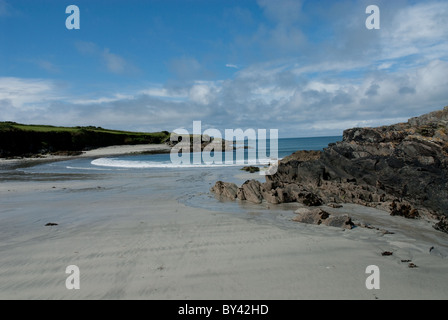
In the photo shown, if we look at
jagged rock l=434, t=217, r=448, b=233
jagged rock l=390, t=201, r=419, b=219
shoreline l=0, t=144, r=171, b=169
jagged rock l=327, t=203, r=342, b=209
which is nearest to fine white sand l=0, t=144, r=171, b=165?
shoreline l=0, t=144, r=171, b=169

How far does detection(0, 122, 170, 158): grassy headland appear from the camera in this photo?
207ft

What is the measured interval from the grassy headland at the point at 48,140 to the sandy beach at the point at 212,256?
2400 inches

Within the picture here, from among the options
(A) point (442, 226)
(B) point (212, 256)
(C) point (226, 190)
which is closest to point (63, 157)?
(C) point (226, 190)

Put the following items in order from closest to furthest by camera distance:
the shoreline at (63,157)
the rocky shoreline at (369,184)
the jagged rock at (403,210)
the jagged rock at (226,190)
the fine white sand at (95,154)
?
the jagged rock at (403,210), the rocky shoreline at (369,184), the jagged rock at (226,190), the shoreline at (63,157), the fine white sand at (95,154)

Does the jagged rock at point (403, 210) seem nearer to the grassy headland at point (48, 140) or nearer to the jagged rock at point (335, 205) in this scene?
the jagged rock at point (335, 205)

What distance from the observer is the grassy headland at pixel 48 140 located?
6309 centimetres

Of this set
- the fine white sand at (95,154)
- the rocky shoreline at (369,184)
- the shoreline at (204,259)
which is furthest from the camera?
the fine white sand at (95,154)

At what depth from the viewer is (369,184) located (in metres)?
14.8

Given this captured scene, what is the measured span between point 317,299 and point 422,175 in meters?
10.8

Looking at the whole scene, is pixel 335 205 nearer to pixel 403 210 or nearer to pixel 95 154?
pixel 403 210

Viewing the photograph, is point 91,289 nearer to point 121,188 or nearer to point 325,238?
point 325,238

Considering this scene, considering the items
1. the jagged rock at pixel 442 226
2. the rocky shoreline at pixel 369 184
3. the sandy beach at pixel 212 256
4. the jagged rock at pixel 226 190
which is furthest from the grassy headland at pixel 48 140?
the jagged rock at pixel 442 226

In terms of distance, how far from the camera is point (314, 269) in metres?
6.09
